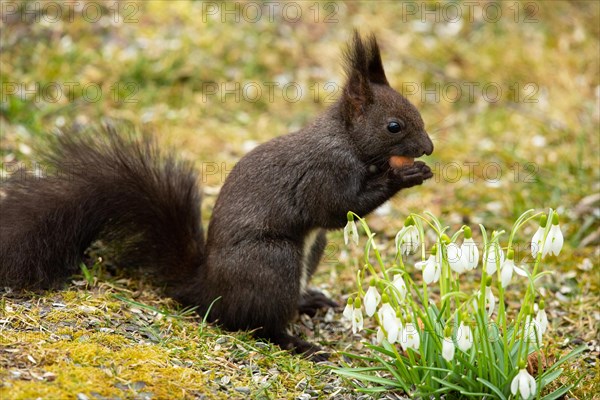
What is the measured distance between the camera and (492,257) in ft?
8.50

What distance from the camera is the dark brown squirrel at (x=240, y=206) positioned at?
130 inches

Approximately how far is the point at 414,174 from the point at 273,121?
278cm

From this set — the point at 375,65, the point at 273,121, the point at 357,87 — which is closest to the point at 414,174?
the point at 357,87

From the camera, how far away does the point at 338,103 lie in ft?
11.6

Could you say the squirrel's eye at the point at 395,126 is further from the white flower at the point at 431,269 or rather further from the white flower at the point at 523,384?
the white flower at the point at 523,384

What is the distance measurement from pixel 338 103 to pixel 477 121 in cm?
268

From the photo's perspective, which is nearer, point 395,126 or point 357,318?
point 357,318

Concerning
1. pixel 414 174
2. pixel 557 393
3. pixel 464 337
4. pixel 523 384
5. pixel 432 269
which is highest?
pixel 414 174

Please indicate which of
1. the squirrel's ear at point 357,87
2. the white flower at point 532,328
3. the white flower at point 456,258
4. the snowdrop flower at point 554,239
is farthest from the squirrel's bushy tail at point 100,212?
the snowdrop flower at point 554,239

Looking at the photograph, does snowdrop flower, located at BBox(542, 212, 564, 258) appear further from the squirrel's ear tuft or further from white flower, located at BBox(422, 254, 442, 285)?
the squirrel's ear tuft

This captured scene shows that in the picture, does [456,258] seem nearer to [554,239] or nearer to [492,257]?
[492,257]

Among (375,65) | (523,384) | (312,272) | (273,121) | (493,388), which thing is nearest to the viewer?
(523,384)

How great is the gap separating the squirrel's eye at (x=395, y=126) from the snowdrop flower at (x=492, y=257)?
2.93 ft

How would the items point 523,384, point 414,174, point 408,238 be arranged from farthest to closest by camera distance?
point 414,174, point 408,238, point 523,384
